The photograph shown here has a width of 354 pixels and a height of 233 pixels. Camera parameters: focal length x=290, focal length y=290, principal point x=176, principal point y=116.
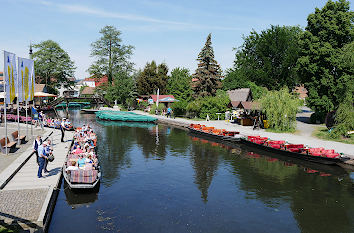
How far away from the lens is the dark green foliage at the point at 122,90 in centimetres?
7100

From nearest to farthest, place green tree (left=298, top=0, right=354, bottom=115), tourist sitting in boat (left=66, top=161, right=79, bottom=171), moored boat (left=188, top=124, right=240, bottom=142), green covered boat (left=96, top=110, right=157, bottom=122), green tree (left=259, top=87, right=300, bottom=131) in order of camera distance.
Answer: tourist sitting in boat (left=66, top=161, right=79, bottom=171), moored boat (left=188, top=124, right=240, bottom=142), green tree (left=259, top=87, right=300, bottom=131), green tree (left=298, top=0, right=354, bottom=115), green covered boat (left=96, top=110, right=157, bottom=122)

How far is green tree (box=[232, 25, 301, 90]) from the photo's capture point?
2212 inches

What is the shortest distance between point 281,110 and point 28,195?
95.8ft

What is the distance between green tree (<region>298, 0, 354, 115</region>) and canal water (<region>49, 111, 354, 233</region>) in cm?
1939

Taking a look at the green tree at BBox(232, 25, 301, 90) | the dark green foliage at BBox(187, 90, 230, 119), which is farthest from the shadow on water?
the green tree at BBox(232, 25, 301, 90)

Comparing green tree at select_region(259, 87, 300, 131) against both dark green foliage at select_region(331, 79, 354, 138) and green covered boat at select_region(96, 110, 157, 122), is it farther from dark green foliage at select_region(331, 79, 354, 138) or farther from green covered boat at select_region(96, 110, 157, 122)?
green covered boat at select_region(96, 110, 157, 122)

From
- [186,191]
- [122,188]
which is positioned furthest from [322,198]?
[122,188]

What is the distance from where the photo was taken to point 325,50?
38.6 m

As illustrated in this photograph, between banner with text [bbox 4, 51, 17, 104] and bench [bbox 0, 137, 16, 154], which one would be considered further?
banner with text [bbox 4, 51, 17, 104]

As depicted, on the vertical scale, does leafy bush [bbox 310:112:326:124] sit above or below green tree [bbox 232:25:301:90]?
below

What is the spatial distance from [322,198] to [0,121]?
3792 cm

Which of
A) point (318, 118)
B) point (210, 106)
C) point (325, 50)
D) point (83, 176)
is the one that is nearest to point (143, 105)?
point (210, 106)

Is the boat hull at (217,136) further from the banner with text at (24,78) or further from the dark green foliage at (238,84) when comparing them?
the dark green foliage at (238,84)

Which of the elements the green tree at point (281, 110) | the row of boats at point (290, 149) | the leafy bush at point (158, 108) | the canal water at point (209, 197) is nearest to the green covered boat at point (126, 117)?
the leafy bush at point (158, 108)
